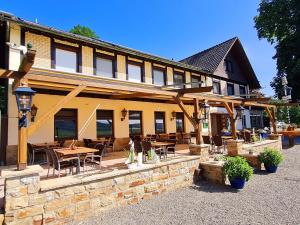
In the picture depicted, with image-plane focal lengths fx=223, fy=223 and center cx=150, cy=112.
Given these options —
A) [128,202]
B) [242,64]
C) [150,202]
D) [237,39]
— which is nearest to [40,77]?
[128,202]

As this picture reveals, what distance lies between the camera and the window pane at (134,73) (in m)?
11.7

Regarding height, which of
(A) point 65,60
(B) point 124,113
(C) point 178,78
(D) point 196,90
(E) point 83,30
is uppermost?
(E) point 83,30

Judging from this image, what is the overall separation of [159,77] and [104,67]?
3725mm

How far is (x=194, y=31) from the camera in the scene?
1442 cm

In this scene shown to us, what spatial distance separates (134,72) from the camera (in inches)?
468

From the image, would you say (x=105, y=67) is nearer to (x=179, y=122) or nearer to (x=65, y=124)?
(x=65, y=124)

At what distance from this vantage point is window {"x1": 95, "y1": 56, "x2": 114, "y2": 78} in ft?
34.2

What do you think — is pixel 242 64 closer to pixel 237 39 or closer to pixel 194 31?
pixel 237 39

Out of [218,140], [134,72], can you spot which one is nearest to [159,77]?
[134,72]

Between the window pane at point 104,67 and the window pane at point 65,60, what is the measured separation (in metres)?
1.11

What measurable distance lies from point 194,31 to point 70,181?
1274 cm

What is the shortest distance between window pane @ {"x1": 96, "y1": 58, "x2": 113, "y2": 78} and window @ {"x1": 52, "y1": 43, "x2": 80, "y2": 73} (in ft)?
3.38

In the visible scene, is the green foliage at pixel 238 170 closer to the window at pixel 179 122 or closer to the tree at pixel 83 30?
the window at pixel 179 122

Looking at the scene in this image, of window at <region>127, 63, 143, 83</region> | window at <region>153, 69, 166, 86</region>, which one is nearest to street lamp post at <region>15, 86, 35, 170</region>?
window at <region>127, 63, 143, 83</region>
